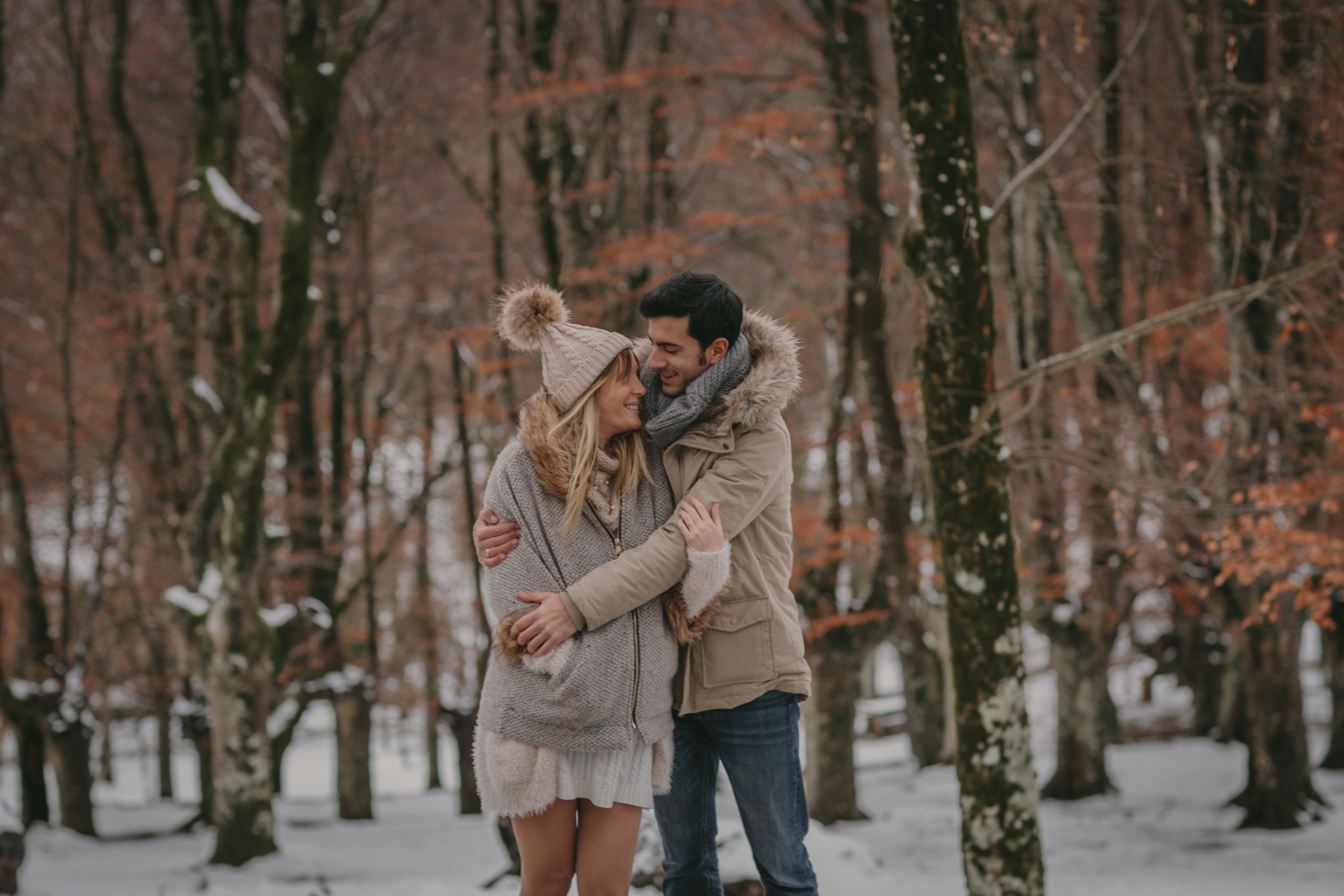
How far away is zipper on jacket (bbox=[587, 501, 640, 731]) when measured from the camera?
2.56 m

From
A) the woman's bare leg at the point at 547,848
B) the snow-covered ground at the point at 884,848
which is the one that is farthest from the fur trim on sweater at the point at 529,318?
the snow-covered ground at the point at 884,848

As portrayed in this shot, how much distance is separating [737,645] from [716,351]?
0.81m

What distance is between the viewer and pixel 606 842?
101 inches

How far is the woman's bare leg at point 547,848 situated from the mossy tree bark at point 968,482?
222cm

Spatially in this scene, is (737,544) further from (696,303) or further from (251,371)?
(251,371)

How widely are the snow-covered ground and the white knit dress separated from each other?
328cm

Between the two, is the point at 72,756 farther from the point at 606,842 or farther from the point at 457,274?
the point at 606,842

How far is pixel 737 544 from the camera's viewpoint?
9.07ft

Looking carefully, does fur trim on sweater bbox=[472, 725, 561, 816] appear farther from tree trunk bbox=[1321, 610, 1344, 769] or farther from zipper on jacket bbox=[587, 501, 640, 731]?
tree trunk bbox=[1321, 610, 1344, 769]

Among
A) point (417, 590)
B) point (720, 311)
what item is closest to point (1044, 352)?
point (720, 311)

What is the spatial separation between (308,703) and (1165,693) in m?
28.8

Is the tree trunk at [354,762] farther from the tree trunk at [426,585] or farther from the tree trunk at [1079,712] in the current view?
the tree trunk at [1079,712]

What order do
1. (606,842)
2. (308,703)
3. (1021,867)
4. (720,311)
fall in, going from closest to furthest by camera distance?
(606,842) → (720,311) → (1021,867) → (308,703)

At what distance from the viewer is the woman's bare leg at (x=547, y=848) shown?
2.57m
